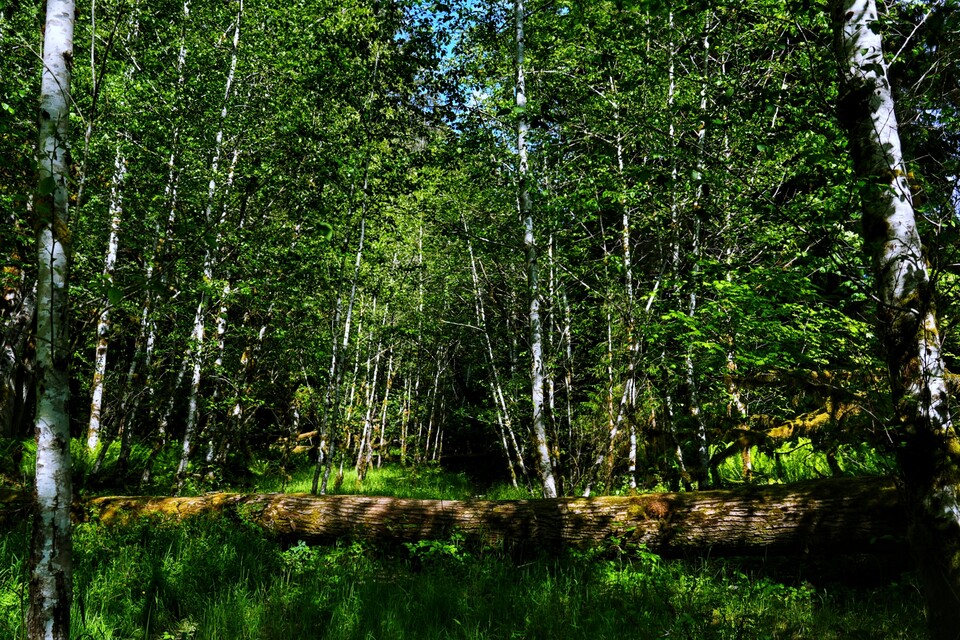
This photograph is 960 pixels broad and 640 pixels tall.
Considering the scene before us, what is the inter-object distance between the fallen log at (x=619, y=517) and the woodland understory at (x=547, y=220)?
12.8 inches

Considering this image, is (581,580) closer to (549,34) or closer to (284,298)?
(549,34)

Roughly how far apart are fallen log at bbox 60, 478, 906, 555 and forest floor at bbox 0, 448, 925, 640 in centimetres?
19

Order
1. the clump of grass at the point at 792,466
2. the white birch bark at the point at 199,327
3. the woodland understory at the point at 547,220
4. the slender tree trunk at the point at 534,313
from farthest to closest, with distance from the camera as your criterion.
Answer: the white birch bark at the point at 199,327 < the clump of grass at the point at 792,466 < the slender tree trunk at the point at 534,313 < the woodland understory at the point at 547,220

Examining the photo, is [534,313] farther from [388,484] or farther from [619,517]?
[388,484]

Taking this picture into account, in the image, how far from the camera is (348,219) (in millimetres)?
9977

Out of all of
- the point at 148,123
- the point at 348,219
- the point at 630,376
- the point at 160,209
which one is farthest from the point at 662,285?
the point at 148,123

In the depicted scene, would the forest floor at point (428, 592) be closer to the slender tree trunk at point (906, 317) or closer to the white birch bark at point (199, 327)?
the slender tree trunk at point (906, 317)

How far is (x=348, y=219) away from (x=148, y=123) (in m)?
3.87

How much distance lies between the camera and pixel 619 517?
17.9 feet

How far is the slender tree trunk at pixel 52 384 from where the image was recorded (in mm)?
2559

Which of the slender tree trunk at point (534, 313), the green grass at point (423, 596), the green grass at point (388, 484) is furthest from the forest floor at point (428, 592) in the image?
the green grass at point (388, 484)

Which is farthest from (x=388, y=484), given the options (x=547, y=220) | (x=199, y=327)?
(x=547, y=220)

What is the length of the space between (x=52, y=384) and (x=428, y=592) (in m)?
3.14

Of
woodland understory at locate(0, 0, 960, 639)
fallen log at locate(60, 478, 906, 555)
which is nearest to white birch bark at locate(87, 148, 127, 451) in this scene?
woodland understory at locate(0, 0, 960, 639)
